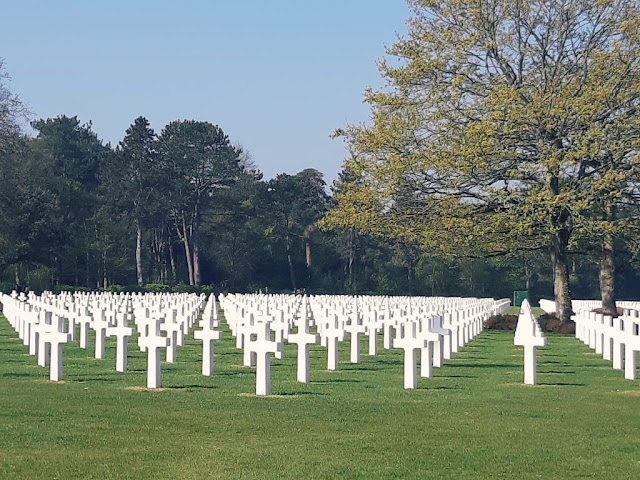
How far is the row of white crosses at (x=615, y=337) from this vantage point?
53.6ft

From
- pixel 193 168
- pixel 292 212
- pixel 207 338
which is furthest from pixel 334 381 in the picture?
pixel 292 212

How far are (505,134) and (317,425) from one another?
90.5 feet

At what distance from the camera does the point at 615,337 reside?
61.9 feet

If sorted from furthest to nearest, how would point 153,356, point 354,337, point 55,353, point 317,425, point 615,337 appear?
point 354,337 → point 615,337 → point 55,353 → point 153,356 → point 317,425

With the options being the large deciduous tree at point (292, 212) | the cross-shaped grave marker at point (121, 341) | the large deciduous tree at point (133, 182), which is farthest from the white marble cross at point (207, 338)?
the large deciduous tree at point (292, 212)

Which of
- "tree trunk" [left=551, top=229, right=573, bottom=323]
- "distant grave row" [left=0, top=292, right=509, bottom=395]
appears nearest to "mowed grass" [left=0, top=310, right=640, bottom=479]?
"distant grave row" [left=0, top=292, right=509, bottom=395]

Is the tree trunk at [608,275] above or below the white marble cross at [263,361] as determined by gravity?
above

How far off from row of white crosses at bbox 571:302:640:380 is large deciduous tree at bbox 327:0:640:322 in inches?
330

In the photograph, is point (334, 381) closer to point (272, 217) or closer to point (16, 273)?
point (16, 273)

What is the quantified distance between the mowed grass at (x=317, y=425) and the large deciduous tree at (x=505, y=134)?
20.2 m

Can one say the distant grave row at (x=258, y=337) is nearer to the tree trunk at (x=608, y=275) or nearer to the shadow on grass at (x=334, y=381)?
the shadow on grass at (x=334, y=381)

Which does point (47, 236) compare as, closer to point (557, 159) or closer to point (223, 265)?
point (223, 265)

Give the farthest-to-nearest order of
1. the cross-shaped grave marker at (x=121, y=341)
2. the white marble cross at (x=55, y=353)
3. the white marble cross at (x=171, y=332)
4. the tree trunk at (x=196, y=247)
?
1. the tree trunk at (x=196, y=247)
2. the white marble cross at (x=171, y=332)
3. the cross-shaped grave marker at (x=121, y=341)
4. the white marble cross at (x=55, y=353)

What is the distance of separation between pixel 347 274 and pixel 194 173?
Answer: 57.5 ft
